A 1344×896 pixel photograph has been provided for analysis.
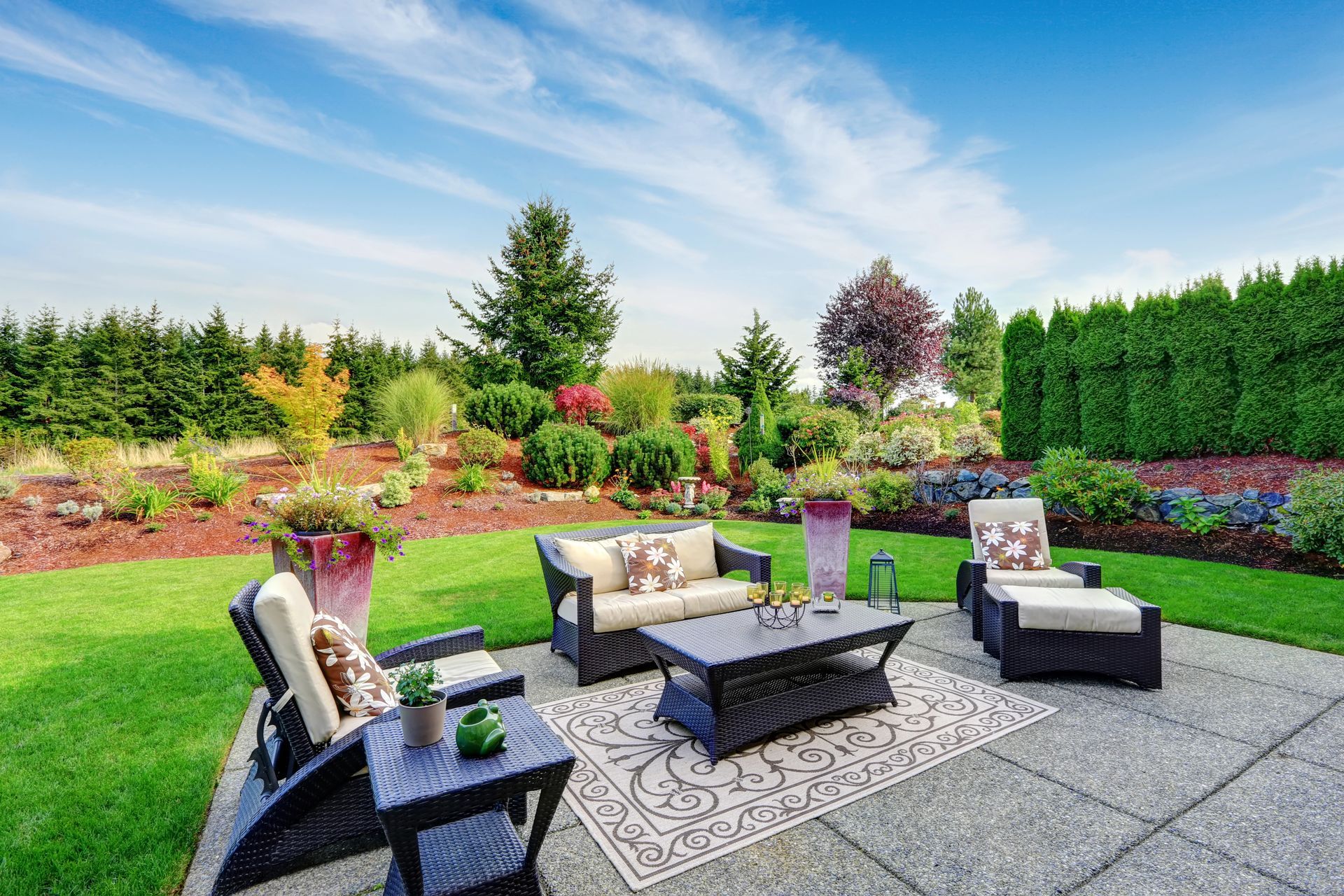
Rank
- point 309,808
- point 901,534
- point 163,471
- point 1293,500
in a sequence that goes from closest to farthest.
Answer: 1. point 309,808
2. point 1293,500
3. point 901,534
4. point 163,471

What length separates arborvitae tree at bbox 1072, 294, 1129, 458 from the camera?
8.58 metres

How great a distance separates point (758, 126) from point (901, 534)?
5.62m

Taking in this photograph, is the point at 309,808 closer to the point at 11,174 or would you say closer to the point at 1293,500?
the point at 1293,500

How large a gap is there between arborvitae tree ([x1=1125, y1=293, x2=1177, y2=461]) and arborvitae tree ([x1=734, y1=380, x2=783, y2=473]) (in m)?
5.59

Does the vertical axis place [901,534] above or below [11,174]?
below

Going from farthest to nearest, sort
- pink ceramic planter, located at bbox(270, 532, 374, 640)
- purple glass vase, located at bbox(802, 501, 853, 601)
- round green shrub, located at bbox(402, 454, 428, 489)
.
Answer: round green shrub, located at bbox(402, 454, 428, 489) < purple glass vase, located at bbox(802, 501, 853, 601) < pink ceramic planter, located at bbox(270, 532, 374, 640)

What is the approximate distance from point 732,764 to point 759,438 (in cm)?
986

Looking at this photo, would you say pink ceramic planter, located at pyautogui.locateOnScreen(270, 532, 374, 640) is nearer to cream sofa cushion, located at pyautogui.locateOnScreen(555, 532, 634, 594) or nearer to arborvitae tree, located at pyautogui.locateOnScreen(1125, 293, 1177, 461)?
cream sofa cushion, located at pyautogui.locateOnScreen(555, 532, 634, 594)

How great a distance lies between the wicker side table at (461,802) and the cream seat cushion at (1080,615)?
2.98 m

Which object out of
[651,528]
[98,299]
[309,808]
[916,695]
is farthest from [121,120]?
[98,299]

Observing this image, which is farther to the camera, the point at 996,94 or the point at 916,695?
the point at 996,94

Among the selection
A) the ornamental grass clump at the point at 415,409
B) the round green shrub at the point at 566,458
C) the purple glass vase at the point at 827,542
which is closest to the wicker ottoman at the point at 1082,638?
the purple glass vase at the point at 827,542

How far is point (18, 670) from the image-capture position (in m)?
3.85

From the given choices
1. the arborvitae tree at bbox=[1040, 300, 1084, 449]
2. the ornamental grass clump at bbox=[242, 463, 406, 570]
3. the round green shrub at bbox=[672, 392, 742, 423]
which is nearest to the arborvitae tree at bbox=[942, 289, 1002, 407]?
the round green shrub at bbox=[672, 392, 742, 423]
